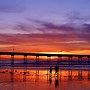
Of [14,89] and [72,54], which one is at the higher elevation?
[72,54]

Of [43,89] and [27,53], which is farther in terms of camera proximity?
[27,53]

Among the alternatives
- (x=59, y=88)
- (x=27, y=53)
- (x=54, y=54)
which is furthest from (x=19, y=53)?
(x=59, y=88)

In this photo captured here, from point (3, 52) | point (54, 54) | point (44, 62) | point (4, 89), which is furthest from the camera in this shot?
point (44, 62)

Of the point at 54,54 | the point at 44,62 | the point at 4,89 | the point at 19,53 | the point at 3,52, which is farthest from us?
the point at 44,62

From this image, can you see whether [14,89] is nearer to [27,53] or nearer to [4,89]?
[4,89]

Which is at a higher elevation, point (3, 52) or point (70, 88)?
point (3, 52)

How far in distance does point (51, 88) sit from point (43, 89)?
4.20 ft

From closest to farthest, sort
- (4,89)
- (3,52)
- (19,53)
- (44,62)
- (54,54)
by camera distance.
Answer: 1. (4,89)
2. (3,52)
3. (19,53)
4. (54,54)
5. (44,62)

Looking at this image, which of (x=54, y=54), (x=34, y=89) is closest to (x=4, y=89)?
(x=34, y=89)

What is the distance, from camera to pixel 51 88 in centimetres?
2912

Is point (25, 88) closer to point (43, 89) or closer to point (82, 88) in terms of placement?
point (43, 89)

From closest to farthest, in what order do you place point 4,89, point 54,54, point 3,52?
point 4,89, point 3,52, point 54,54

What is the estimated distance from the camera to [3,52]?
7588cm

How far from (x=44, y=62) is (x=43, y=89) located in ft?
360
